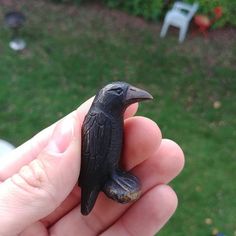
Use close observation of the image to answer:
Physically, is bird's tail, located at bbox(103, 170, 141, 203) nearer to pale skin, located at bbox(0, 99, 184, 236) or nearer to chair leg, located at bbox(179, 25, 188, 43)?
pale skin, located at bbox(0, 99, 184, 236)

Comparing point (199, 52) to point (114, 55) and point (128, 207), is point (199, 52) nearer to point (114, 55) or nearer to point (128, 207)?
point (114, 55)

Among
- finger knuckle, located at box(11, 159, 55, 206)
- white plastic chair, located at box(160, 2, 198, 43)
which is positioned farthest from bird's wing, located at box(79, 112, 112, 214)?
white plastic chair, located at box(160, 2, 198, 43)

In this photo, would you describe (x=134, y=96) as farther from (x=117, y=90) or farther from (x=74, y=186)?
(x=74, y=186)

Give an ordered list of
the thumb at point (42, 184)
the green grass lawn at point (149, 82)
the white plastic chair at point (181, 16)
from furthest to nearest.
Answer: the white plastic chair at point (181, 16) < the green grass lawn at point (149, 82) < the thumb at point (42, 184)

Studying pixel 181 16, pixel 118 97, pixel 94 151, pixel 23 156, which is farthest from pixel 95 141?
pixel 181 16

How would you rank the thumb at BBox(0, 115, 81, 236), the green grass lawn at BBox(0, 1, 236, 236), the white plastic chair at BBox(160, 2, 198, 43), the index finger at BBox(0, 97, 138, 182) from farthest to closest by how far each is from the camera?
the white plastic chair at BBox(160, 2, 198, 43), the green grass lawn at BBox(0, 1, 236, 236), the index finger at BBox(0, 97, 138, 182), the thumb at BBox(0, 115, 81, 236)

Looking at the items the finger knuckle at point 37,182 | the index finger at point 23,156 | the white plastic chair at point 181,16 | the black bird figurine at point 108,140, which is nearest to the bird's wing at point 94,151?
the black bird figurine at point 108,140

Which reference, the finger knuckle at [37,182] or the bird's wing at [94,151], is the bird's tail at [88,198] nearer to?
the bird's wing at [94,151]
